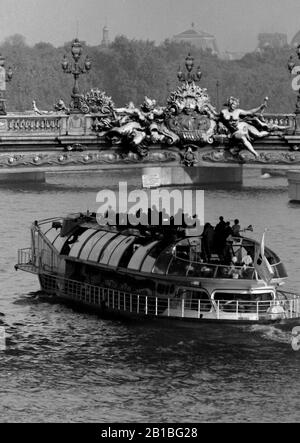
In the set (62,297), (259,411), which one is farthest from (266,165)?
(259,411)

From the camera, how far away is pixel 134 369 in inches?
1544

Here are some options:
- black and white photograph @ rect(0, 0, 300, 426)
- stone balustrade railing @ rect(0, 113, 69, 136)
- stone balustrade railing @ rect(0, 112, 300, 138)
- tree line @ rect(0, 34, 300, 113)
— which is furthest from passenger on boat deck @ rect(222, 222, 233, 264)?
tree line @ rect(0, 34, 300, 113)

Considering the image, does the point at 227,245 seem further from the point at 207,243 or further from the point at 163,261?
the point at 163,261

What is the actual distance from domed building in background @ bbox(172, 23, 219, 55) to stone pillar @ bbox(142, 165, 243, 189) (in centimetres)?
5922

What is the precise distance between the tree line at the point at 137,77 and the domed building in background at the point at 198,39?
0.75 m

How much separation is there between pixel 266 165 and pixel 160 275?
3630 cm

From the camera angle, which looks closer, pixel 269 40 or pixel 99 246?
pixel 99 246

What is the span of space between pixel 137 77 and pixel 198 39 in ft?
34.5

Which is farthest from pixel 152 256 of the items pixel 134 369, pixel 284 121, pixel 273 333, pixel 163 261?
pixel 284 121

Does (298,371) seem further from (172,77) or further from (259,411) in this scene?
(172,77)

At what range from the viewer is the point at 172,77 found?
14150cm

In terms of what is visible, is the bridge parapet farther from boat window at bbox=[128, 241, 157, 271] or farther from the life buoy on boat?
the life buoy on boat

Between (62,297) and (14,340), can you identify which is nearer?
(14,340)

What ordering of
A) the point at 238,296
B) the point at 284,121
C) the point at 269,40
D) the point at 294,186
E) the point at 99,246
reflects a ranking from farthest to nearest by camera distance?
the point at 269,40
the point at 284,121
the point at 294,186
the point at 99,246
the point at 238,296
